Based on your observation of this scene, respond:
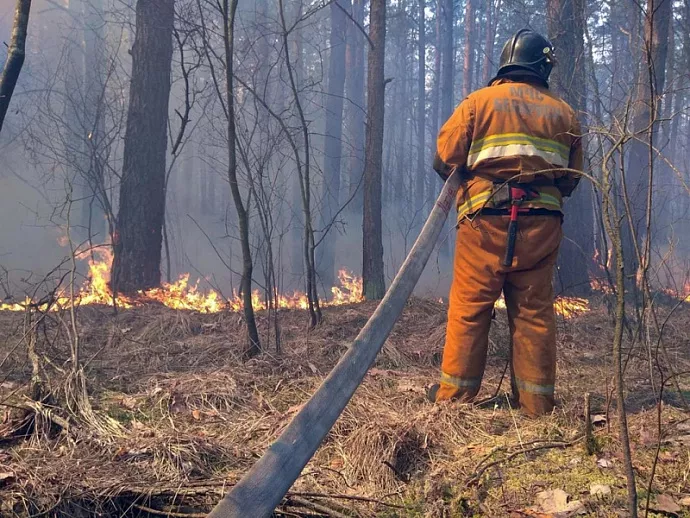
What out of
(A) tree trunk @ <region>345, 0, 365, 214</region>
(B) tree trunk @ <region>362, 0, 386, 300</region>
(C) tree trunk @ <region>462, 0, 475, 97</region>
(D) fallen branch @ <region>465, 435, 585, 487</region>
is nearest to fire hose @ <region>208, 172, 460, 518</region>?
(D) fallen branch @ <region>465, 435, 585, 487</region>

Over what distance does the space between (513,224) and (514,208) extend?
0.30 ft

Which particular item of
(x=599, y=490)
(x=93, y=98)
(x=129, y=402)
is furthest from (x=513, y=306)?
(x=93, y=98)

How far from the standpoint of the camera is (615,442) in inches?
101

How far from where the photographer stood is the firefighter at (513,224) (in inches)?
124

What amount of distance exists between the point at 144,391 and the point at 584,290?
6385mm

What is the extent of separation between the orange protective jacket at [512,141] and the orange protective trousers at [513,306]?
16 centimetres

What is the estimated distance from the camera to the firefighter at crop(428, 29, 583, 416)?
3.15 metres

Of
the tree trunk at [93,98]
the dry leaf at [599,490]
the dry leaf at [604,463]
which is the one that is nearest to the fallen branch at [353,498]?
the dry leaf at [599,490]

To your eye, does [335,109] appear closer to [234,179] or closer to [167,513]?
[234,179]

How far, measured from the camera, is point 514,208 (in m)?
3.13

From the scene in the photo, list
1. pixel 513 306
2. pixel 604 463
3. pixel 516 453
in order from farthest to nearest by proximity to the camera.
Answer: pixel 513 306
pixel 516 453
pixel 604 463

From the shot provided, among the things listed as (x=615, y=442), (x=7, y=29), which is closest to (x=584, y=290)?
(x=615, y=442)

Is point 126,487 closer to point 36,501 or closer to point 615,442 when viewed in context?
point 36,501

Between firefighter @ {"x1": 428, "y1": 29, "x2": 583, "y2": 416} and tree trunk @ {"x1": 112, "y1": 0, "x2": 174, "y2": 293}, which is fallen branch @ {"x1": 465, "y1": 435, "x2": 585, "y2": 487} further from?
tree trunk @ {"x1": 112, "y1": 0, "x2": 174, "y2": 293}
